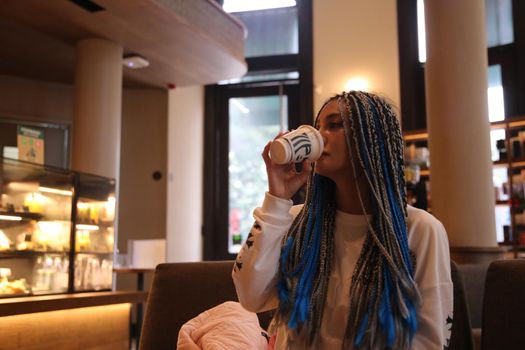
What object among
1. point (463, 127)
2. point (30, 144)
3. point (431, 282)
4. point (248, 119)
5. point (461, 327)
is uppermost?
point (248, 119)

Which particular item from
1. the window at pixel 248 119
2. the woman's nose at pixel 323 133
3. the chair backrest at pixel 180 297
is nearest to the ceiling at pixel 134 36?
the window at pixel 248 119

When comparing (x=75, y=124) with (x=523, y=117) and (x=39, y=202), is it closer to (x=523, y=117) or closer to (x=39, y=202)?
(x=39, y=202)

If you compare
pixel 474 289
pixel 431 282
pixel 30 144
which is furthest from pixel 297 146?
pixel 30 144

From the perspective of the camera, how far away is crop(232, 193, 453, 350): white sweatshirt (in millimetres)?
1278

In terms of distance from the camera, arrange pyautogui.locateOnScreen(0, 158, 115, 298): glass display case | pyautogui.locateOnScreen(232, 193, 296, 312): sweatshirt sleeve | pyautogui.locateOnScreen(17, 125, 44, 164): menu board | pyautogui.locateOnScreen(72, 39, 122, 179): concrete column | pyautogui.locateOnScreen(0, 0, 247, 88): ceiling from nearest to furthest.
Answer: pyautogui.locateOnScreen(232, 193, 296, 312): sweatshirt sleeve, pyautogui.locateOnScreen(0, 158, 115, 298): glass display case, pyautogui.locateOnScreen(0, 0, 247, 88): ceiling, pyautogui.locateOnScreen(72, 39, 122, 179): concrete column, pyautogui.locateOnScreen(17, 125, 44, 164): menu board

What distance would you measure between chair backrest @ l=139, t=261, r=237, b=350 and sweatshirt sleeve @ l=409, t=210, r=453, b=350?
2.92ft

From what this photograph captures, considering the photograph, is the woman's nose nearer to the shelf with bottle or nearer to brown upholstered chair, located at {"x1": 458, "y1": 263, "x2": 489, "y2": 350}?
brown upholstered chair, located at {"x1": 458, "y1": 263, "x2": 489, "y2": 350}

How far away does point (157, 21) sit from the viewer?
17.4 feet

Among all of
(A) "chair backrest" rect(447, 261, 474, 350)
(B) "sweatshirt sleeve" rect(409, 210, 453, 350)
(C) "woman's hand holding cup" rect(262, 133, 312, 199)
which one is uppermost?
(C) "woman's hand holding cup" rect(262, 133, 312, 199)

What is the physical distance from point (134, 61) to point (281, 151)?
17.4 feet

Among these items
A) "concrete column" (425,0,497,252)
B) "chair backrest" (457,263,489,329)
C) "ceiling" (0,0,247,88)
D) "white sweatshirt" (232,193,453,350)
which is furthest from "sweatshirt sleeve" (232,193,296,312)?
"ceiling" (0,0,247,88)

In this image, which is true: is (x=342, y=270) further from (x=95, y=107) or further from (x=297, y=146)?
(x=95, y=107)

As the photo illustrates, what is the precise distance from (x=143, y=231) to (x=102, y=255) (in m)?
2.84

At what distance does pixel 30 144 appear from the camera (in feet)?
22.7
